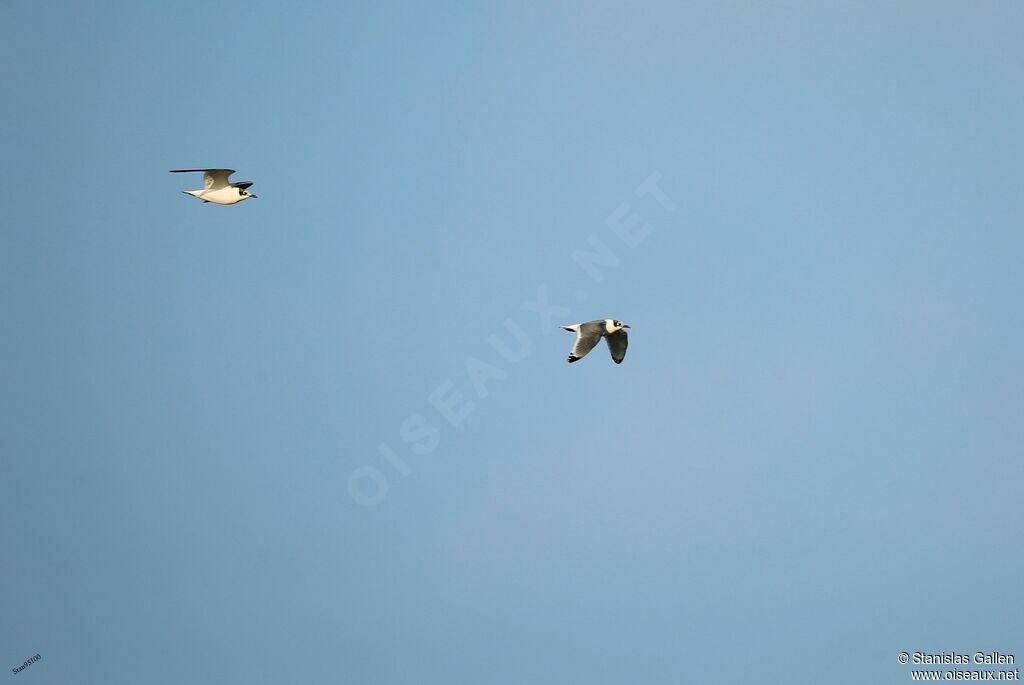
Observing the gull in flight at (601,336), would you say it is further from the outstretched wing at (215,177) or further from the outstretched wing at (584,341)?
the outstretched wing at (215,177)

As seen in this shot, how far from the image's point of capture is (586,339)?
79500 mm

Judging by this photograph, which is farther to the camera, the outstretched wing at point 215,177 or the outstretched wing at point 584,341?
the outstretched wing at point 215,177

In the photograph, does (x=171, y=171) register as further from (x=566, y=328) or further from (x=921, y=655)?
(x=921, y=655)

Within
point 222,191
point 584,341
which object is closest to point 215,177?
point 222,191

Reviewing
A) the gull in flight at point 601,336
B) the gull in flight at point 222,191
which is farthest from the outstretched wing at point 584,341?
the gull in flight at point 222,191

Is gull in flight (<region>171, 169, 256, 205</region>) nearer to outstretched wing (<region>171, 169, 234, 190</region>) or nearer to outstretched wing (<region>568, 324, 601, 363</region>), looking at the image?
outstretched wing (<region>171, 169, 234, 190</region>)

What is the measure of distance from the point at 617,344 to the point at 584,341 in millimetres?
1840

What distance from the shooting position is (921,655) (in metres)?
118

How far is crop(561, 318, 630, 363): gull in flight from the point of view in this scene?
79.2 meters

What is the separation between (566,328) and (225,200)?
679 inches

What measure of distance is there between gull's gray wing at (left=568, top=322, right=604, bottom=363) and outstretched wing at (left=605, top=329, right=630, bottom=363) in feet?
2.29

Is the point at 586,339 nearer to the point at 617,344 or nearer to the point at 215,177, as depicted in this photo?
the point at 617,344

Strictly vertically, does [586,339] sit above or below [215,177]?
below

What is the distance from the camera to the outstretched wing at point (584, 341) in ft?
258
